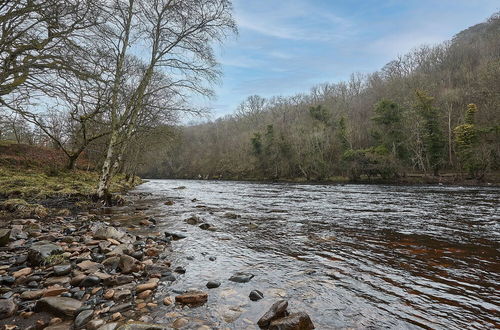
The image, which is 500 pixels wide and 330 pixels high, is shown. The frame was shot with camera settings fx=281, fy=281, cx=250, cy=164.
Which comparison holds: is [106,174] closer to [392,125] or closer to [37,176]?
[37,176]

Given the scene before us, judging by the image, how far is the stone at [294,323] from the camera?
10.1 feet

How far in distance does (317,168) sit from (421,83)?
23.0m

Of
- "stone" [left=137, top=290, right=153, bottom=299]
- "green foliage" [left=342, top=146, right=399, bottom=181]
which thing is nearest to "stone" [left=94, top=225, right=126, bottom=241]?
"stone" [left=137, top=290, right=153, bottom=299]

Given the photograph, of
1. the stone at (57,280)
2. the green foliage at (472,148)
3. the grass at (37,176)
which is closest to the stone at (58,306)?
the stone at (57,280)

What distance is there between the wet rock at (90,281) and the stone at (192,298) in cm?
122

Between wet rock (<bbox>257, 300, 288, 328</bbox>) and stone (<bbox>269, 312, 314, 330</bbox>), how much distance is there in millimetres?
82

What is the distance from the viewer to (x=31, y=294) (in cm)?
352

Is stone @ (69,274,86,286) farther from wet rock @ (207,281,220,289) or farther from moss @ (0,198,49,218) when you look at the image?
moss @ (0,198,49,218)

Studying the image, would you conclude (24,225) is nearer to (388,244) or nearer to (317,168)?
(388,244)

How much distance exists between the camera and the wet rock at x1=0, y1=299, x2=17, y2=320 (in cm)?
309

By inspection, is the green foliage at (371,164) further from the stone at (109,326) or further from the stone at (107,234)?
the stone at (109,326)

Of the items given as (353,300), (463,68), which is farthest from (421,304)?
(463,68)

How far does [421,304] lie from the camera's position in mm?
3738

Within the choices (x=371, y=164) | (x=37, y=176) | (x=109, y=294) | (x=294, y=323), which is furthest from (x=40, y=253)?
(x=371, y=164)
